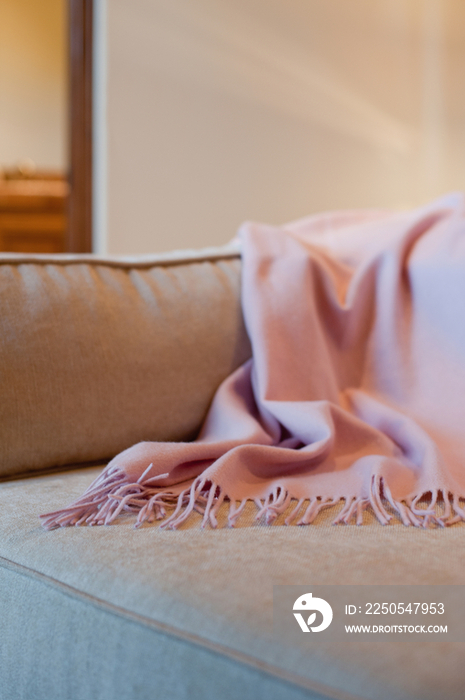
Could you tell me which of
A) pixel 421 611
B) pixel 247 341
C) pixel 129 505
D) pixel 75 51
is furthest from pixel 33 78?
pixel 421 611

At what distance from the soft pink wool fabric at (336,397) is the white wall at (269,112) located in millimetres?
990

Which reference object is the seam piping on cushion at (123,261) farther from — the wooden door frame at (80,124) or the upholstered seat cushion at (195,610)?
the wooden door frame at (80,124)

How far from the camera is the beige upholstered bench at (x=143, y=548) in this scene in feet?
1.65

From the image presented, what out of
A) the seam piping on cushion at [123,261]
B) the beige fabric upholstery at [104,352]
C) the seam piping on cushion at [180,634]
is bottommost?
the seam piping on cushion at [180,634]

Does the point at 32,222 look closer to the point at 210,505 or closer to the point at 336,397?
the point at 336,397

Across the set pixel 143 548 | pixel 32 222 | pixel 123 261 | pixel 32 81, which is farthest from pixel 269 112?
pixel 32 81

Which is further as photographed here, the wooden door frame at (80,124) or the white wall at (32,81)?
the white wall at (32,81)

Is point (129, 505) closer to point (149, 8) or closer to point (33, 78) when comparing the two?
point (149, 8)

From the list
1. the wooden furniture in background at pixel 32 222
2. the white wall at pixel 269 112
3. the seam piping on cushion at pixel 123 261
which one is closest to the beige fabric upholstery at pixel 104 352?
the seam piping on cushion at pixel 123 261

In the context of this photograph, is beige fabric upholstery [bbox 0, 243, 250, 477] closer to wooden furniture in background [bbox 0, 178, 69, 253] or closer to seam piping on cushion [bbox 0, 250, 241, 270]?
seam piping on cushion [bbox 0, 250, 241, 270]

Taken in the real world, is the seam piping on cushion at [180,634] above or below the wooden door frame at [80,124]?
below

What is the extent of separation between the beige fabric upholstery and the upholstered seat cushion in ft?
0.65

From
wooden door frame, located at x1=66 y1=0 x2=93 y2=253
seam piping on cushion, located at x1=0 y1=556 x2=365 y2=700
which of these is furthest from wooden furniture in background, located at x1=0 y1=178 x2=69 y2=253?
seam piping on cushion, located at x1=0 y1=556 x2=365 y2=700

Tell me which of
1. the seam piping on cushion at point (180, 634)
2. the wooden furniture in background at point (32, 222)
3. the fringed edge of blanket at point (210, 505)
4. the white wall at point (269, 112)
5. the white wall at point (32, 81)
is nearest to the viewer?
the seam piping on cushion at point (180, 634)
